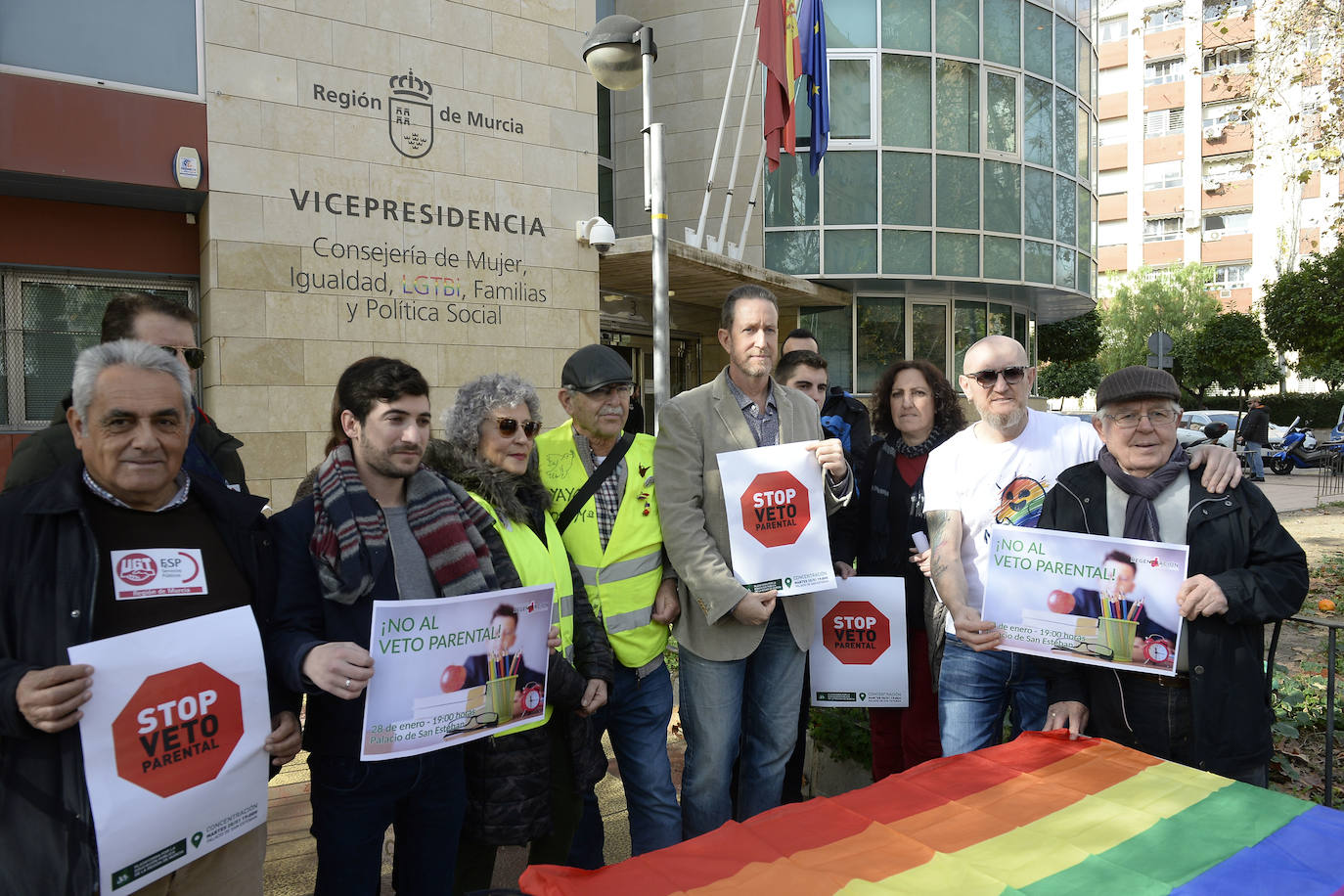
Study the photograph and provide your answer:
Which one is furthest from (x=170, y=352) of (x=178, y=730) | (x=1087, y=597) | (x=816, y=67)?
(x=816, y=67)

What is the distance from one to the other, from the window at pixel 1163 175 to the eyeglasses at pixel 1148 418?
56.2 metres

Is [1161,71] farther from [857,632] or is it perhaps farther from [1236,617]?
[1236,617]

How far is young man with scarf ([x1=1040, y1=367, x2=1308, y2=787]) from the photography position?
2.58m

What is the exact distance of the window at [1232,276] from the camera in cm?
4781

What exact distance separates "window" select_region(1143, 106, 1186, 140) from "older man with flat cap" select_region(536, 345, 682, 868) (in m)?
57.5

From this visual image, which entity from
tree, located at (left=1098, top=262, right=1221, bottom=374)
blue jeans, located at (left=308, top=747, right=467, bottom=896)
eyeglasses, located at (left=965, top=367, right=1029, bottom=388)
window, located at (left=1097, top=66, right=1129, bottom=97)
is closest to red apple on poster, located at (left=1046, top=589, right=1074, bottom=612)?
eyeglasses, located at (left=965, top=367, right=1029, bottom=388)

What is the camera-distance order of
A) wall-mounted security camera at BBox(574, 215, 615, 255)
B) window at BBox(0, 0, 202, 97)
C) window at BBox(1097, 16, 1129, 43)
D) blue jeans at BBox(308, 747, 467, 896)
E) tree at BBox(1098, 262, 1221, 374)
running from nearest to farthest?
1. blue jeans at BBox(308, 747, 467, 896)
2. window at BBox(0, 0, 202, 97)
3. wall-mounted security camera at BBox(574, 215, 615, 255)
4. tree at BBox(1098, 262, 1221, 374)
5. window at BBox(1097, 16, 1129, 43)

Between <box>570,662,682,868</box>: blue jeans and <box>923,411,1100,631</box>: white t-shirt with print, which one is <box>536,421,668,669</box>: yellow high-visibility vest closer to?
<box>570,662,682,868</box>: blue jeans

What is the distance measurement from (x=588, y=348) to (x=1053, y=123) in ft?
59.4

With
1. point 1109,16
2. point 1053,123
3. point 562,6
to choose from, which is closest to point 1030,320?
point 1053,123

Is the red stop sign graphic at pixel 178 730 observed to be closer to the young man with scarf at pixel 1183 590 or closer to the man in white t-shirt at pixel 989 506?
the man in white t-shirt at pixel 989 506

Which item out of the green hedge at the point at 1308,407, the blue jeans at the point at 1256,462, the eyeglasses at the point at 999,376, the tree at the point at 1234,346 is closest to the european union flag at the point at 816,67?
the eyeglasses at the point at 999,376

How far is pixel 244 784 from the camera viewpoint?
2.13m

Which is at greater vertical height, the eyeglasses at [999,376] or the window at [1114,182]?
→ the window at [1114,182]
